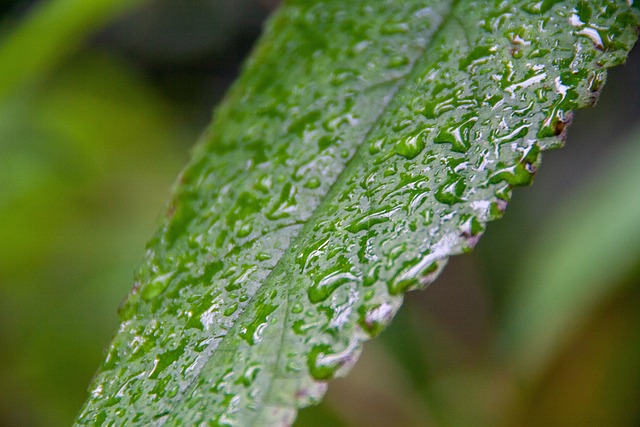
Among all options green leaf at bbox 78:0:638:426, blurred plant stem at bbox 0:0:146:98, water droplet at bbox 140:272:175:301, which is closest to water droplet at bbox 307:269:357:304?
green leaf at bbox 78:0:638:426

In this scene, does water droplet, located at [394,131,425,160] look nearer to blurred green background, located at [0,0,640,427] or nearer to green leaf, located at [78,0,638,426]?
green leaf, located at [78,0,638,426]

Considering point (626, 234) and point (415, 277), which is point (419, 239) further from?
point (626, 234)

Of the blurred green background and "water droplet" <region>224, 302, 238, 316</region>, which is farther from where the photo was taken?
the blurred green background

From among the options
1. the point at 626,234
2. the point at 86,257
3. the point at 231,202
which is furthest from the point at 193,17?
the point at 231,202

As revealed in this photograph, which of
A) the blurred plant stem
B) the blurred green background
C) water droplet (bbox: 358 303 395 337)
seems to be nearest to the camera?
water droplet (bbox: 358 303 395 337)

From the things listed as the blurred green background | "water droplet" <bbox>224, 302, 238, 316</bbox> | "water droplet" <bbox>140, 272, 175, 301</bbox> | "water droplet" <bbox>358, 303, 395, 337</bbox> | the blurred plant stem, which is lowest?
the blurred green background

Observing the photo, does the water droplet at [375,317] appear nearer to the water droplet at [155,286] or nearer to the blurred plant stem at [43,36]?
the water droplet at [155,286]

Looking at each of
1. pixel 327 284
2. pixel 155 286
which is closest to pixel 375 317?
pixel 327 284

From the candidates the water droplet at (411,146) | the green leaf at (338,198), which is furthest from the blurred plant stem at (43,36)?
the water droplet at (411,146)
